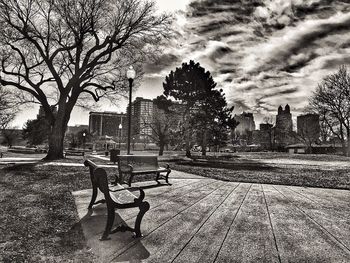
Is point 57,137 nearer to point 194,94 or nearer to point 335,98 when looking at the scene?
point 194,94

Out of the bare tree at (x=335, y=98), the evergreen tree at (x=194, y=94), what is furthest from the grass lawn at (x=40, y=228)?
the bare tree at (x=335, y=98)

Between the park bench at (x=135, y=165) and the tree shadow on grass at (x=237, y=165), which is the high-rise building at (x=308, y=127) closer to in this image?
the tree shadow on grass at (x=237, y=165)

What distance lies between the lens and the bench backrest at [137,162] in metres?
7.95

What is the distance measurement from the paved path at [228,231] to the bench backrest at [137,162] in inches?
82.1

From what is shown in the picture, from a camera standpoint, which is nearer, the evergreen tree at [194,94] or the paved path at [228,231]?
the paved path at [228,231]

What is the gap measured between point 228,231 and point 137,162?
5121mm

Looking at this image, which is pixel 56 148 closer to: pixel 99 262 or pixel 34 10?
pixel 34 10

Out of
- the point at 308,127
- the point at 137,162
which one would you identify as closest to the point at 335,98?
the point at 308,127

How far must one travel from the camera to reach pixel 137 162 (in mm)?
8328

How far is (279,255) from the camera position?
9.68ft

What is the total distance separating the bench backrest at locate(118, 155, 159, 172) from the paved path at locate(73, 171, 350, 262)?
82.1 inches

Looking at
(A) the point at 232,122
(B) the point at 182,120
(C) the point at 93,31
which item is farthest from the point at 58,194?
(A) the point at 232,122

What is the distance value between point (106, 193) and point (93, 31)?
15.9 meters

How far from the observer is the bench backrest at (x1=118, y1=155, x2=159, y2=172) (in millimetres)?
7953
